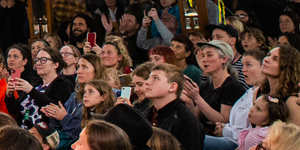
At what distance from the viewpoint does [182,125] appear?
4.66 meters

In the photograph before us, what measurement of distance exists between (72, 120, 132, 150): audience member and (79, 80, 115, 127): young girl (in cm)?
242

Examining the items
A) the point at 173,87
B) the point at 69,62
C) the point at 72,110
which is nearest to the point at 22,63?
the point at 69,62

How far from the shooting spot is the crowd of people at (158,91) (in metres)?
3.49

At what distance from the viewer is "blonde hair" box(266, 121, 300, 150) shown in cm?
345

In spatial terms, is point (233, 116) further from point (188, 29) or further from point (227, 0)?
point (227, 0)

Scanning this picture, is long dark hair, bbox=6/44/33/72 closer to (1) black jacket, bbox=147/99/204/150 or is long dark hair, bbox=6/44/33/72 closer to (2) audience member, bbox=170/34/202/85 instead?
(2) audience member, bbox=170/34/202/85

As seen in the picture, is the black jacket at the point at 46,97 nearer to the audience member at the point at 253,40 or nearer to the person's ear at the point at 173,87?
the person's ear at the point at 173,87

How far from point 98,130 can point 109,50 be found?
4209mm

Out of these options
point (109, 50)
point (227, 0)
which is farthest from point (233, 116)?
point (227, 0)

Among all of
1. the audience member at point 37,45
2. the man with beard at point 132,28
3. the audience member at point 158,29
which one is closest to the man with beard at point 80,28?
the man with beard at point 132,28

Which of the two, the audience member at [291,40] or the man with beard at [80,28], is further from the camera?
the man with beard at [80,28]

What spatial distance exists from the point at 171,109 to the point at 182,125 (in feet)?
→ 0.64

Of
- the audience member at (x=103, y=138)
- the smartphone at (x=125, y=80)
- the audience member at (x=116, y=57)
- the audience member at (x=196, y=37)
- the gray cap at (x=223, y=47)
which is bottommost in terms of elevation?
the smartphone at (x=125, y=80)

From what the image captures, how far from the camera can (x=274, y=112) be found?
186 inches
